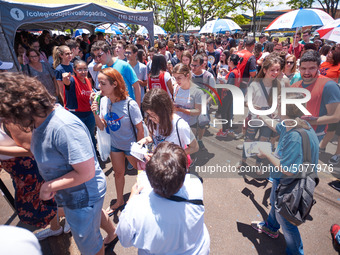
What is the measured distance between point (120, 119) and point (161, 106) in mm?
700

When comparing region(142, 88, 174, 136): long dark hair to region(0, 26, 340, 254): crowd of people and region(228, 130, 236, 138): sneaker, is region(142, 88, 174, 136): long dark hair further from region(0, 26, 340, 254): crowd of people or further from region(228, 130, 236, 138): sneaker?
region(228, 130, 236, 138): sneaker

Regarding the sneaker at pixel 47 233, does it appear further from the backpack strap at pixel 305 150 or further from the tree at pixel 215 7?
the tree at pixel 215 7

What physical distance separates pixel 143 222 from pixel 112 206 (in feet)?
6.44

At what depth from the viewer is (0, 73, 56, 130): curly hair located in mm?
1231

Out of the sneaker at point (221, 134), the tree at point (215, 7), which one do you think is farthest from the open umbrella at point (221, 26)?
the tree at point (215, 7)

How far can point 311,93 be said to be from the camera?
280 centimetres

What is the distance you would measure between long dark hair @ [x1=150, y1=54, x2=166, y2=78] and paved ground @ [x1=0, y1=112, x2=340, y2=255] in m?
2.01

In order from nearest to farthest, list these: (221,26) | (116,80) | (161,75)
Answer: (116,80) → (161,75) → (221,26)

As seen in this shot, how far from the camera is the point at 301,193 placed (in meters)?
1.80

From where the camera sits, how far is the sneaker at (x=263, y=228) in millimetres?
2480

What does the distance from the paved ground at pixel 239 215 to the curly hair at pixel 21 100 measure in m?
1.90

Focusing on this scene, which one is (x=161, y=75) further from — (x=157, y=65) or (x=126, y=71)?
(x=126, y=71)

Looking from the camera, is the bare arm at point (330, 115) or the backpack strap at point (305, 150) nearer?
the backpack strap at point (305, 150)

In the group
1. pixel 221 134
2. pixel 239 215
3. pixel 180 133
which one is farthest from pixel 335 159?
pixel 180 133
